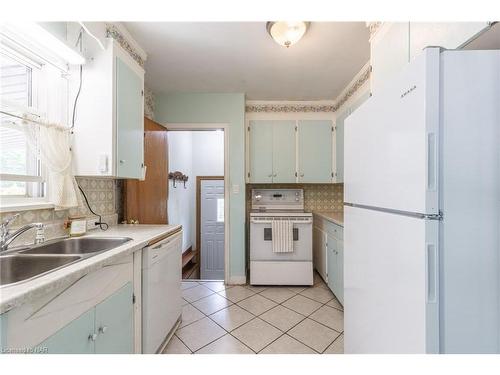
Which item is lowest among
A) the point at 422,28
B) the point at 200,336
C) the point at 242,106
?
the point at 200,336

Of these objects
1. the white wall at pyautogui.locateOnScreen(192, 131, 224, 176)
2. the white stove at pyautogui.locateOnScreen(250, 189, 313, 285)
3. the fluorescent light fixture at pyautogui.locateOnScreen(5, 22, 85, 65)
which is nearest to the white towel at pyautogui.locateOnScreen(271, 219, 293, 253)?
the white stove at pyautogui.locateOnScreen(250, 189, 313, 285)

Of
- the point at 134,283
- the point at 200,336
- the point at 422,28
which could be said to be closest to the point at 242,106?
the point at 422,28

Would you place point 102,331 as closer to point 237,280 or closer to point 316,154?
point 237,280

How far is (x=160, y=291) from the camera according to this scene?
4.98 ft

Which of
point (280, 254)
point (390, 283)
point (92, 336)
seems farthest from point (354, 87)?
point (92, 336)

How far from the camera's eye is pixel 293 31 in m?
1.62

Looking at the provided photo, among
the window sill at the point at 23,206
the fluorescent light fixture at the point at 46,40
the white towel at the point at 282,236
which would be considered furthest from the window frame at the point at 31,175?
the white towel at the point at 282,236

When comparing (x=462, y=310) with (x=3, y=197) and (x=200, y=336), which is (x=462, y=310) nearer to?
(x=200, y=336)

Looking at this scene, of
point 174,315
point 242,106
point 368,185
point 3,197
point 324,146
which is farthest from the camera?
point 324,146

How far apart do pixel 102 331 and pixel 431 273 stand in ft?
4.44

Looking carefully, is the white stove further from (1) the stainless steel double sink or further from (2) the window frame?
(2) the window frame

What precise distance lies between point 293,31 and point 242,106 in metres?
1.30

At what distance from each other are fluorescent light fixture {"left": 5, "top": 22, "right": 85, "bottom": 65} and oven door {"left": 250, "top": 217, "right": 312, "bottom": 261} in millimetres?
2221

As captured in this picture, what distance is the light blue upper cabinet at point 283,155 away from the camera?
10.0 feet
